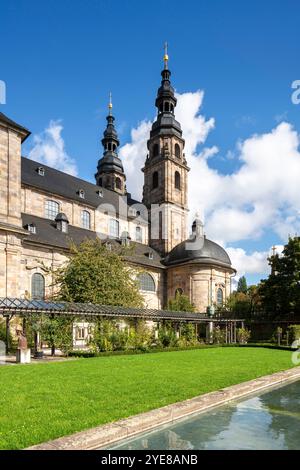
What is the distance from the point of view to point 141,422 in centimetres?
655

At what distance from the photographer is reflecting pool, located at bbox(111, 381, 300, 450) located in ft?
19.6

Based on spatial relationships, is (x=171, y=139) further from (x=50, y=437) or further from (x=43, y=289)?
(x=50, y=437)

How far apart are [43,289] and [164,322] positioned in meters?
10.7

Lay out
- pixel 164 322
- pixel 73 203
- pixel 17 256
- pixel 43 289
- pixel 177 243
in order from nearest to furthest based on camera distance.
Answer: pixel 17 256 < pixel 164 322 < pixel 43 289 < pixel 73 203 < pixel 177 243

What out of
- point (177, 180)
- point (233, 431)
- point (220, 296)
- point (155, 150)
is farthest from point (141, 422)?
point (155, 150)

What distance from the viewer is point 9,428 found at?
616 centimetres

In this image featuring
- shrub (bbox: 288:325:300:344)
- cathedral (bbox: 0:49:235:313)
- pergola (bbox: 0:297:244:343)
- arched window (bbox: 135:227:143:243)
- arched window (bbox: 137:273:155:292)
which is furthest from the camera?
arched window (bbox: 135:227:143:243)

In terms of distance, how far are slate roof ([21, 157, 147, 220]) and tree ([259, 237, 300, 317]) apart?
19.3 metres

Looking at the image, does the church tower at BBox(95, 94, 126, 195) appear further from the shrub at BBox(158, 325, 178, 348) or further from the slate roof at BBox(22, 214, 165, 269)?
the shrub at BBox(158, 325, 178, 348)

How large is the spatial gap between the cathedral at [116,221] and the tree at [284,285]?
6.88 m

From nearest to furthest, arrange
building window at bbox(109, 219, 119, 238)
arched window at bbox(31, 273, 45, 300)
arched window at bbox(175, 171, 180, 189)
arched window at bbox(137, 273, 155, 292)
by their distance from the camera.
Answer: arched window at bbox(31, 273, 45, 300), arched window at bbox(137, 273, 155, 292), building window at bbox(109, 219, 119, 238), arched window at bbox(175, 171, 180, 189)

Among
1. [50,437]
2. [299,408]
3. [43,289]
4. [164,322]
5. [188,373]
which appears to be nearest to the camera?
[50,437]

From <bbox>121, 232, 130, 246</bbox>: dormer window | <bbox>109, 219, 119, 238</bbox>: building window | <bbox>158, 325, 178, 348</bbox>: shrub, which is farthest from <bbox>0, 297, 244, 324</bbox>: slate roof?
<bbox>109, 219, 119, 238</bbox>: building window

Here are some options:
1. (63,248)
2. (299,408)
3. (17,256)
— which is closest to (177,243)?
(63,248)
